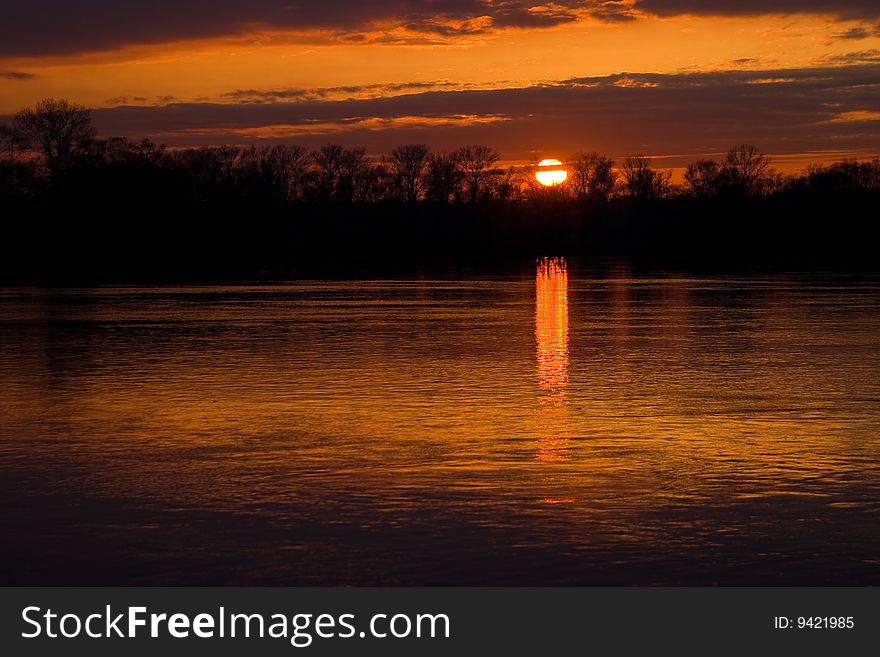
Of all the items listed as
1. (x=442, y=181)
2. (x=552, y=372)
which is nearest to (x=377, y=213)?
(x=442, y=181)

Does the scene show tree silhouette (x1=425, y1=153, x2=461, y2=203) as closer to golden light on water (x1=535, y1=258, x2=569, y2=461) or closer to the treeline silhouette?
the treeline silhouette

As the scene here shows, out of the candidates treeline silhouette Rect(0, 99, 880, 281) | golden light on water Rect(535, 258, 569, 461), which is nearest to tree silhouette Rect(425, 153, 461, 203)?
treeline silhouette Rect(0, 99, 880, 281)

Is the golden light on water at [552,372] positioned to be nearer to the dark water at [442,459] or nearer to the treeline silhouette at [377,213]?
the dark water at [442,459]

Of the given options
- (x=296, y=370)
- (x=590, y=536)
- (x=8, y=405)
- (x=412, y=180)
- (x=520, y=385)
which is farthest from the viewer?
(x=412, y=180)

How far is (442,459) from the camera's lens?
456 inches

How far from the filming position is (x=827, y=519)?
9148mm

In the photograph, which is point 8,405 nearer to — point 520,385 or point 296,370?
point 296,370

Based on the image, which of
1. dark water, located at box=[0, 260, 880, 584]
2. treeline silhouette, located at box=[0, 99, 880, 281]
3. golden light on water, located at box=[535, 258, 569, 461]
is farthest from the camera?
treeline silhouette, located at box=[0, 99, 880, 281]

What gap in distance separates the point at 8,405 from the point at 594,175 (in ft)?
498

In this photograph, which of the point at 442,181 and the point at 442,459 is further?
the point at 442,181

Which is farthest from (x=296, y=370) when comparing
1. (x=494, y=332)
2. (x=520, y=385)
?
(x=494, y=332)

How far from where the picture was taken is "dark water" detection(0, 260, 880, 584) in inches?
323

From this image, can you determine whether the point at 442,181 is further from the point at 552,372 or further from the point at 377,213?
the point at 552,372
